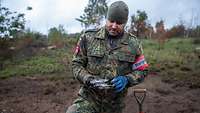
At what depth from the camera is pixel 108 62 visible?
329 centimetres

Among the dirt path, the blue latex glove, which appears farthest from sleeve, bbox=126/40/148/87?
the dirt path

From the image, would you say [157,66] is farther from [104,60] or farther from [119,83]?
[119,83]

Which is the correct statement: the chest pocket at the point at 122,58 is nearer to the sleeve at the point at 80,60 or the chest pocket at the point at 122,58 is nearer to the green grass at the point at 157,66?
the sleeve at the point at 80,60

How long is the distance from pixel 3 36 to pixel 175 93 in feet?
23.0

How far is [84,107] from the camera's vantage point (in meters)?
3.24

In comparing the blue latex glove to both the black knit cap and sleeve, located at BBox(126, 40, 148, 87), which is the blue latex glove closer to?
sleeve, located at BBox(126, 40, 148, 87)

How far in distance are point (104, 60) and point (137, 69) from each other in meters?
0.36

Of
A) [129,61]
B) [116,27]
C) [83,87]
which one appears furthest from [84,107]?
[116,27]

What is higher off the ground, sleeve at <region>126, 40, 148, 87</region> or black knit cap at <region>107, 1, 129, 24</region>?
black knit cap at <region>107, 1, 129, 24</region>

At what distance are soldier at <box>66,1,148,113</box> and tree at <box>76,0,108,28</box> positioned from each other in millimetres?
15942

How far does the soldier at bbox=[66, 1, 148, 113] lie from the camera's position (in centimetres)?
324

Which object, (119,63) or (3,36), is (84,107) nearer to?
(119,63)

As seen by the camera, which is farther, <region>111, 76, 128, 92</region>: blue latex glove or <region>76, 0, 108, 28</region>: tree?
<region>76, 0, 108, 28</region>: tree

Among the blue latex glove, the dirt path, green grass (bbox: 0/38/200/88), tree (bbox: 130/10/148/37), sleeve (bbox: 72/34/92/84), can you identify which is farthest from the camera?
tree (bbox: 130/10/148/37)
